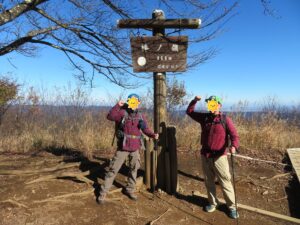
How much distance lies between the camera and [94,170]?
241 inches

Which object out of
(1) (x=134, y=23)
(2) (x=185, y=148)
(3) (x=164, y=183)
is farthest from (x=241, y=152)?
(1) (x=134, y=23)

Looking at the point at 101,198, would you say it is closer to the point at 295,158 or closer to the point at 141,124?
the point at 141,124

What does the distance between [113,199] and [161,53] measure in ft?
7.94

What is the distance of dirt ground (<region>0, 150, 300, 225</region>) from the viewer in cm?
457

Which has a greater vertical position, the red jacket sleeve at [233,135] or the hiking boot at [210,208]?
the red jacket sleeve at [233,135]

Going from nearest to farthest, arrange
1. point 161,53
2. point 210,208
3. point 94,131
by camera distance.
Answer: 1. point 210,208
2. point 161,53
3. point 94,131

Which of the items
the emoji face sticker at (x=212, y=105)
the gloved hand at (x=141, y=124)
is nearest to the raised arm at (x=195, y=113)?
the emoji face sticker at (x=212, y=105)

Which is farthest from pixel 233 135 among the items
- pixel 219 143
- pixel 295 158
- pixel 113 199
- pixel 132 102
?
pixel 295 158

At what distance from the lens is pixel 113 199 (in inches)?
201

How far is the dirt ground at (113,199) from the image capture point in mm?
4566

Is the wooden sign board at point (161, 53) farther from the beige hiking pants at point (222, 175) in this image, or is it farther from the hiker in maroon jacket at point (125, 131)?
the beige hiking pants at point (222, 175)

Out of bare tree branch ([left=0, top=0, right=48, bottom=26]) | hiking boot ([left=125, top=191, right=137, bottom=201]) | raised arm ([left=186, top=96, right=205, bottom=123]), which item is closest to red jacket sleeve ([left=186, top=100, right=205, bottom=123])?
raised arm ([left=186, top=96, right=205, bottom=123])

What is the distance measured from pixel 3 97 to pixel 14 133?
162 centimetres

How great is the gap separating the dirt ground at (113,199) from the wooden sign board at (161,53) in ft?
6.60
